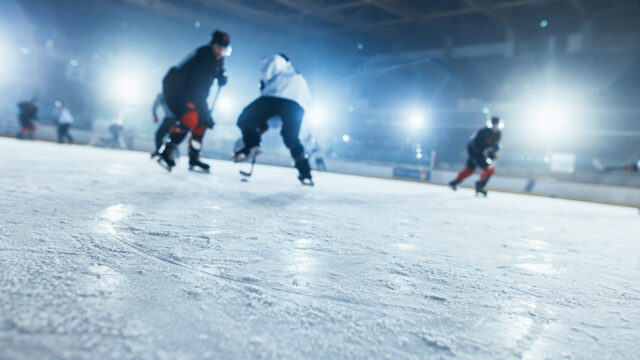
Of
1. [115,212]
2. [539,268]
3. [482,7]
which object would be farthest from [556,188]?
[115,212]

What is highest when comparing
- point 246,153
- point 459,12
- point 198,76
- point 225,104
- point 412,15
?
point 459,12

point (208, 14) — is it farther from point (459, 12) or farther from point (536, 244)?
point (536, 244)

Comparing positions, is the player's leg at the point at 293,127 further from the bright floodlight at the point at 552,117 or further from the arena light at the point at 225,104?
the arena light at the point at 225,104

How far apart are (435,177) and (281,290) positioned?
39.0ft

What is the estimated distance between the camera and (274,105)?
4871 millimetres

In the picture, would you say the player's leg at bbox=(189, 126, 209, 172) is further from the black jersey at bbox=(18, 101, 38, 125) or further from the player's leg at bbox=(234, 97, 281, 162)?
the black jersey at bbox=(18, 101, 38, 125)

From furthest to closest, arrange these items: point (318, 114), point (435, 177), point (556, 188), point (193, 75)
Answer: point (318, 114)
point (435, 177)
point (556, 188)
point (193, 75)

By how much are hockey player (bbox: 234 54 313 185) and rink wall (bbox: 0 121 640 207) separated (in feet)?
27.2

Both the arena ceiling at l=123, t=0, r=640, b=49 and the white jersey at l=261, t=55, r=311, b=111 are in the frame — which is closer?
the white jersey at l=261, t=55, r=311, b=111

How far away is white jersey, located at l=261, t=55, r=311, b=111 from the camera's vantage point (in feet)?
15.6

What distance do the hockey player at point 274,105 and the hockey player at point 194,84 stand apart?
0.48 meters

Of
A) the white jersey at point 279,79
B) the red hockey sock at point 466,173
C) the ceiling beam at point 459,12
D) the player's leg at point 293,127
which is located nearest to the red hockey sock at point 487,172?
the red hockey sock at point 466,173

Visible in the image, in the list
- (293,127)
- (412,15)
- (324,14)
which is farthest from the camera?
(324,14)

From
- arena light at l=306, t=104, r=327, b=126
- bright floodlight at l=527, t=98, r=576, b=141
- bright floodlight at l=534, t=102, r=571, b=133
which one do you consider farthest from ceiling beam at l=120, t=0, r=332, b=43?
bright floodlight at l=534, t=102, r=571, b=133
